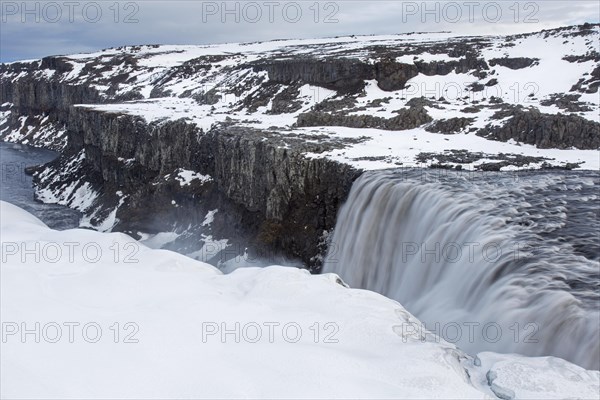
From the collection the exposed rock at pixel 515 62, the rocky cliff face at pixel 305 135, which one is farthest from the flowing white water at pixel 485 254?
the exposed rock at pixel 515 62

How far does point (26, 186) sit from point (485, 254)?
6618 centimetres

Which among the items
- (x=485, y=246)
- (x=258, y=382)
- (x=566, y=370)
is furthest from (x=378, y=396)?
(x=485, y=246)

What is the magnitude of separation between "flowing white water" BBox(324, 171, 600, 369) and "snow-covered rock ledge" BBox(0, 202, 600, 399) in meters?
2.37

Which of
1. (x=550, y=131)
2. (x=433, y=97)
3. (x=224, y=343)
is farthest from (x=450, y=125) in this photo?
(x=224, y=343)

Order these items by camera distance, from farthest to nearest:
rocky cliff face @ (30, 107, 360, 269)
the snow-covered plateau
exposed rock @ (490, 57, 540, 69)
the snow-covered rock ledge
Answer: exposed rock @ (490, 57, 540, 69), rocky cliff face @ (30, 107, 360, 269), the snow-covered plateau, the snow-covered rock ledge

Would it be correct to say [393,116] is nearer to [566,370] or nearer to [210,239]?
[210,239]

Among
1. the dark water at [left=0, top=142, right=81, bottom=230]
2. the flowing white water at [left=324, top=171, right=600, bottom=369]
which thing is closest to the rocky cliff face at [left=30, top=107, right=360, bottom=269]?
the dark water at [left=0, top=142, right=81, bottom=230]

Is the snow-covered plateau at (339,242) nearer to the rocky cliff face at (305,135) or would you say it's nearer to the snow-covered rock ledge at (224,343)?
the snow-covered rock ledge at (224,343)

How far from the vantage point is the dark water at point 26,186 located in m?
51.8

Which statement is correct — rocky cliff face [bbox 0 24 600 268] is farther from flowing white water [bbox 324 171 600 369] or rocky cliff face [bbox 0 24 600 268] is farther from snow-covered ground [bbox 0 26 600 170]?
flowing white water [bbox 324 171 600 369]

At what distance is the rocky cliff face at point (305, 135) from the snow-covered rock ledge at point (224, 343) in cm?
1652

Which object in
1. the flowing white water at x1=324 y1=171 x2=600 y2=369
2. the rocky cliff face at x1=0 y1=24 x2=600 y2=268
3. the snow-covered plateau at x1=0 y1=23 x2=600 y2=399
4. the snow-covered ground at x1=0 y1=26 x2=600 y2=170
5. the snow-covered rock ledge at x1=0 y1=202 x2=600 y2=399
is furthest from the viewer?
the snow-covered ground at x1=0 y1=26 x2=600 y2=170

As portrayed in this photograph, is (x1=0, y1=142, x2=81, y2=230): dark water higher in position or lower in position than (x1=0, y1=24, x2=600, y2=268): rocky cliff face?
lower

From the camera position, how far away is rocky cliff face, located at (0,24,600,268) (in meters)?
30.4
